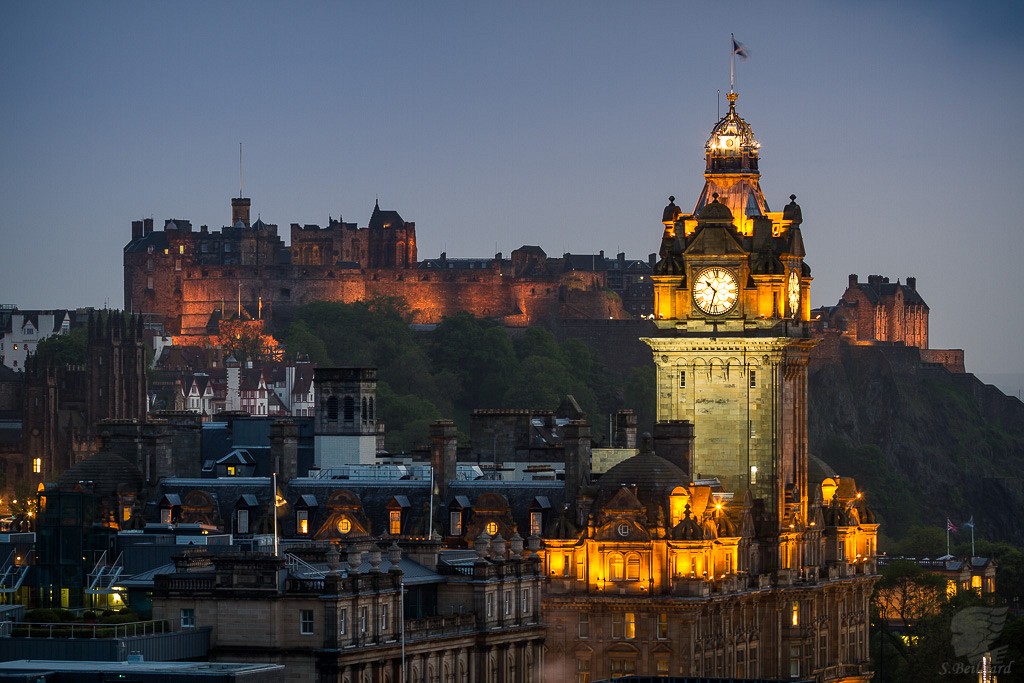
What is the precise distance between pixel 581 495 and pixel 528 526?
3.25m

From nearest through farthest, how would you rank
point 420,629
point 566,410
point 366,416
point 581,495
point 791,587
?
point 420,629, point 581,495, point 791,587, point 366,416, point 566,410

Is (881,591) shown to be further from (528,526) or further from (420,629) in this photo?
(420,629)

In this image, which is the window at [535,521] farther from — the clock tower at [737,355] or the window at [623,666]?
the clock tower at [737,355]

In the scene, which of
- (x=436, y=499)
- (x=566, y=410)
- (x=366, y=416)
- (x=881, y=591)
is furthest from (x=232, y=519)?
(x=881, y=591)

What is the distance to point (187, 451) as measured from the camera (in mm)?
147250

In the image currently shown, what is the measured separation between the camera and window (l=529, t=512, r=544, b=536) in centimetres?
13288


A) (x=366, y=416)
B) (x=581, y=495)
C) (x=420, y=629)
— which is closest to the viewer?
(x=420, y=629)

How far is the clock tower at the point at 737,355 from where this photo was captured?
465ft

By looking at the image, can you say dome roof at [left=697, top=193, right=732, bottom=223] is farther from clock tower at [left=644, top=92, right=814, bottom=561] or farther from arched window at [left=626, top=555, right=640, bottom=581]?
arched window at [left=626, top=555, right=640, bottom=581]

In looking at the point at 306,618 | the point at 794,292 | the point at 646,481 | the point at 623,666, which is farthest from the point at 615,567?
the point at 306,618

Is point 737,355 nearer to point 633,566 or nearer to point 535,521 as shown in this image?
point 535,521

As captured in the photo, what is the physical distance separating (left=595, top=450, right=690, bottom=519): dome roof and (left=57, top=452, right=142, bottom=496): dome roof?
18240 mm

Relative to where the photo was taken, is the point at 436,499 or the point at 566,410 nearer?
the point at 436,499

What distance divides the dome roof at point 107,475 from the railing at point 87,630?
33.7 metres
